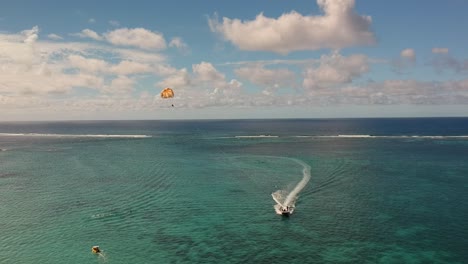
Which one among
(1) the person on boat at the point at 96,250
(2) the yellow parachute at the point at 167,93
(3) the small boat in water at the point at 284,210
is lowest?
(1) the person on boat at the point at 96,250

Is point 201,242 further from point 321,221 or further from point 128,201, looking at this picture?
point 128,201

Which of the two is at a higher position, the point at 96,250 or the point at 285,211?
the point at 285,211

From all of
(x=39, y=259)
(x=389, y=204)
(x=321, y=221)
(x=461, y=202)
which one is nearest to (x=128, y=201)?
(x=39, y=259)

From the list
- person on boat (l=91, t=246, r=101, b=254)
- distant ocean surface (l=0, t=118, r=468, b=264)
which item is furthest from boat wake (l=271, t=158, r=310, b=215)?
person on boat (l=91, t=246, r=101, b=254)

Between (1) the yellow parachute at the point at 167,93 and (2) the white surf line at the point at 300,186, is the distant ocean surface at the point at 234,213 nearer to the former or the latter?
(2) the white surf line at the point at 300,186

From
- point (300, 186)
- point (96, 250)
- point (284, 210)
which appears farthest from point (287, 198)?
point (96, 250)

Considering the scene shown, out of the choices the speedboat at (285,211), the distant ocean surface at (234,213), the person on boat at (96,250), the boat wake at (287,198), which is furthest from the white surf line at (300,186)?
the person on boat at (96,250)

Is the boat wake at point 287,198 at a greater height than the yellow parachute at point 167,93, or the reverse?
the yellow parachute at point 167,93

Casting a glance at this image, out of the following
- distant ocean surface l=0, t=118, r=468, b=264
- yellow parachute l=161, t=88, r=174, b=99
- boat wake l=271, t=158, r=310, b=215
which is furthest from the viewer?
yellow parachute l=161, t=88, r=174, b=99

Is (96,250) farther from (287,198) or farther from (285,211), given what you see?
(287,198)

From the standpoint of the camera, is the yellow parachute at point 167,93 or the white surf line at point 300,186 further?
the yellow parachute at point 167,93

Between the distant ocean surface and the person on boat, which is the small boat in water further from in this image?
the person on boat
